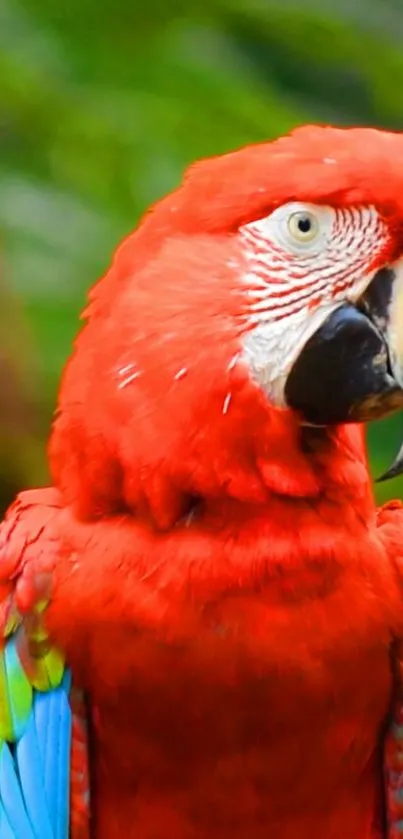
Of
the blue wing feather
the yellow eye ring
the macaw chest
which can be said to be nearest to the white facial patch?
the yellow eye ring

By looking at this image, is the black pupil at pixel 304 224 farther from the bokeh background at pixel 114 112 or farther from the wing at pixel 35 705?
the bokeh background at pixel 114 112

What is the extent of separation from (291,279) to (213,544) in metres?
0.19

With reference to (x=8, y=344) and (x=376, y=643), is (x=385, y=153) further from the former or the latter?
(x=8, y=344)

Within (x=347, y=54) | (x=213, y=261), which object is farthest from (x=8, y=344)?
(x=213, y=261)

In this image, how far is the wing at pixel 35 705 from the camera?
1.02m

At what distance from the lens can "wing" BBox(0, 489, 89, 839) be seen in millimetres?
1017

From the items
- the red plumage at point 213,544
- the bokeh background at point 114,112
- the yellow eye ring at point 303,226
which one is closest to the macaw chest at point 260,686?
the red plumage at point 213,544

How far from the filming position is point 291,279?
90 cm

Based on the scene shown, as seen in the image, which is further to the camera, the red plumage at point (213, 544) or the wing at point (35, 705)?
the wing at point (35, 705)

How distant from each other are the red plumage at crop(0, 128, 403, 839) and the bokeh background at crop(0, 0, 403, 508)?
55cm

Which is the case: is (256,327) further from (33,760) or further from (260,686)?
(33,760)

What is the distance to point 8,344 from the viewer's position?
1.55 m

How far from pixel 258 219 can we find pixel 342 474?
194 millimetres

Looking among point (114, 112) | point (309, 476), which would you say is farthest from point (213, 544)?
point (114, 112)
